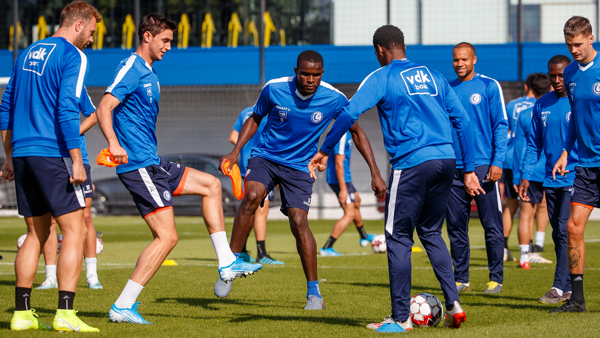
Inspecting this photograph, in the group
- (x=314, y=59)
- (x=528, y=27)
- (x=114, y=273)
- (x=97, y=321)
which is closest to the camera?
(x=97, y=321)

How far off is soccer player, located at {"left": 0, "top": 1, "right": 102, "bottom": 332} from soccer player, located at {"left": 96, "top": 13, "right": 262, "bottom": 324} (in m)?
0.38

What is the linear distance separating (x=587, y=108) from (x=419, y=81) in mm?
1740

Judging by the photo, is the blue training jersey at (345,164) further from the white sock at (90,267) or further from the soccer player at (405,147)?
the soccer player at (405,147)

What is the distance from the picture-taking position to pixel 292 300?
6156 mm

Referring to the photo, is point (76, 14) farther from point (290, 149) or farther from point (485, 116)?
point (485, 116)

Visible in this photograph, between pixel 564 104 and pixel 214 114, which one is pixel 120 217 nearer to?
pixel 214 114

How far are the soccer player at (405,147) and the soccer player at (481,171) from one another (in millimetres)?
1961

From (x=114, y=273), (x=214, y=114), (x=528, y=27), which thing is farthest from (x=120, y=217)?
(x=528, y=27)

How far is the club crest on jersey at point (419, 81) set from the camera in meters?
4.56

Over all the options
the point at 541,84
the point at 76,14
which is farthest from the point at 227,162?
the point at 541,84

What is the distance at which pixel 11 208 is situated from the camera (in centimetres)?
1933

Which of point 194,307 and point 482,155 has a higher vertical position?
point 482,155

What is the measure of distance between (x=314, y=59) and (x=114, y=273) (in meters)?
3.76

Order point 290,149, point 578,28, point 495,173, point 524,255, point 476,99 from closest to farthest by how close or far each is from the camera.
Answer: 1. point 578,28
2. point 290,149
3. point 495,173
4. point 476,99
5. point 524,255
